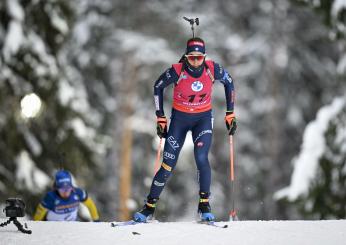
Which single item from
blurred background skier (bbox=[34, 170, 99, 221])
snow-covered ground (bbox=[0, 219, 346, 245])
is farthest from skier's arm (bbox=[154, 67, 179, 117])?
blurred background skier (bbox=[34, 170, 99, 221])

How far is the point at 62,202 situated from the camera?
1125 centimetres

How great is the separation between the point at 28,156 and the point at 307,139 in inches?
237

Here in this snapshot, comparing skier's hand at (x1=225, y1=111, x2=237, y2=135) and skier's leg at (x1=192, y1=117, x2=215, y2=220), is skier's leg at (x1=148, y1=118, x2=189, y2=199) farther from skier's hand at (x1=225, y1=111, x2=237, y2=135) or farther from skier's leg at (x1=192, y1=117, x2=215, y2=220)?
skier's hand at (x1=225, y1=111, x2=237, y2=135)

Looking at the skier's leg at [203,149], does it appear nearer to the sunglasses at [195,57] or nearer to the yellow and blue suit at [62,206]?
the sunglasses at [195,57]

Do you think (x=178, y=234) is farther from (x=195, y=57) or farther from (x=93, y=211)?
(x=93, y=211)

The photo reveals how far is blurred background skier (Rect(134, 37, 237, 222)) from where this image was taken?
27.5 feet

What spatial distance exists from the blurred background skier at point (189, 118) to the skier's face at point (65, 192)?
9.45ft

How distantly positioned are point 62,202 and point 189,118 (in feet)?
12.1

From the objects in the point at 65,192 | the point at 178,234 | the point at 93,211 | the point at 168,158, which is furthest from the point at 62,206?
the point at 178,234

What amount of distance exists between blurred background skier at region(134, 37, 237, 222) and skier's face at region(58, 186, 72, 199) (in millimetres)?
2880

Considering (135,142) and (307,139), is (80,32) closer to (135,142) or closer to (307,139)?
(135,142)

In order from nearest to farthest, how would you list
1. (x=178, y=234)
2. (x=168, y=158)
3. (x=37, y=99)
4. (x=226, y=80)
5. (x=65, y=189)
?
(x=178, y=234) → (x=168, y=158) → (x=226, y=80) → (x=65, y=189) → (x=37, y=99)

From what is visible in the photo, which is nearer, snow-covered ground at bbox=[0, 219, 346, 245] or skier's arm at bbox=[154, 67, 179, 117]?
snow-covered ground at bbox=[0, 219, 346, 245]

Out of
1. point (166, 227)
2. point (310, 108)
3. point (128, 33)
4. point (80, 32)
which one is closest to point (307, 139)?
point (166, 227)
